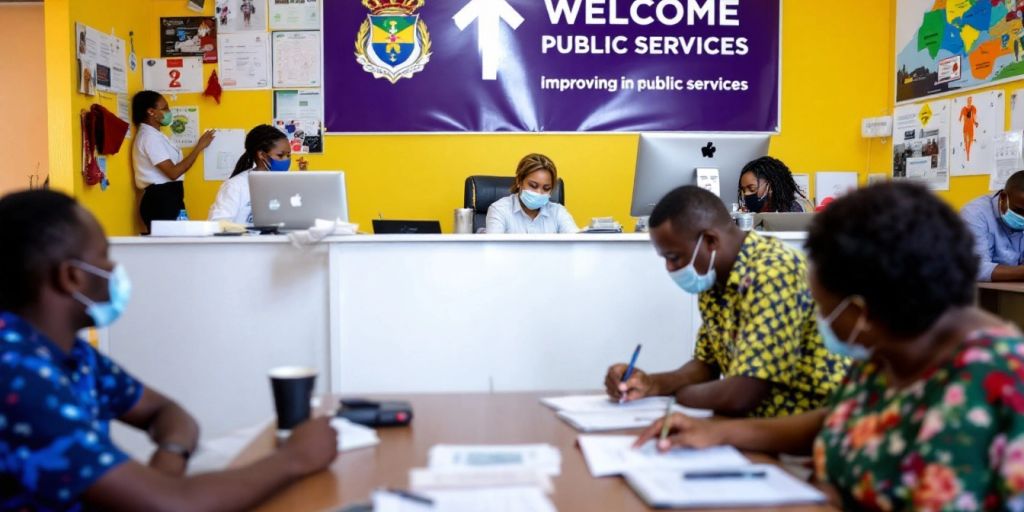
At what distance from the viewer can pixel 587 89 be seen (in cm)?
530

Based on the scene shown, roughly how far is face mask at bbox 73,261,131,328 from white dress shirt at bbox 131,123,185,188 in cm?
414

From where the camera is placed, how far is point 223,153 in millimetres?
5320

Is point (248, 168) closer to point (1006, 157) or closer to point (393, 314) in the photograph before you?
point (393, 314)

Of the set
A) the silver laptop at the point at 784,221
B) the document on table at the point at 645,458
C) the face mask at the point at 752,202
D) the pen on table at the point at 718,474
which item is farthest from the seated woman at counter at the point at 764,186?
the pen on table at the point at 718,474

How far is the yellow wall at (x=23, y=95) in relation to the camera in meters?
6.20

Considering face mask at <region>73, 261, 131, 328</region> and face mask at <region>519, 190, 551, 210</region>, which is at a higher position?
face mask at <region>519, 190, 551, 210</region>

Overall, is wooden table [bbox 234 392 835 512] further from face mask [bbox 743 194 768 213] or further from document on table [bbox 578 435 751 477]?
face mask [bbox 743 194 768 213]

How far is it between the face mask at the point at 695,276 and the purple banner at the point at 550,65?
3432 millimetres

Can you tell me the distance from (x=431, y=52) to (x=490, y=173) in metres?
0.82

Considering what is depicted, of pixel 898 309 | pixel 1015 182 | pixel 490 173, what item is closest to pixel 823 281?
pixel 898 309

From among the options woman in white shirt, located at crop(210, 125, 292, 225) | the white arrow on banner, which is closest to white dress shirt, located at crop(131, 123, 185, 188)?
woman in white shirt, located at crop(210, 125, 292, 225)

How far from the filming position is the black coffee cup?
1336 millimetres

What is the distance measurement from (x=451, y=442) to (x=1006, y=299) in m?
3.01

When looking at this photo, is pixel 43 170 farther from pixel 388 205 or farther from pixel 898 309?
pixel 898 309
